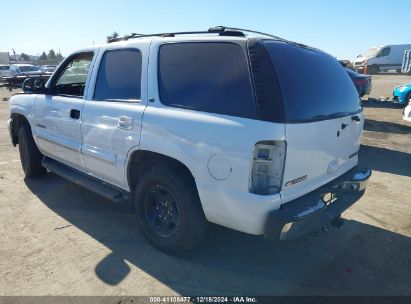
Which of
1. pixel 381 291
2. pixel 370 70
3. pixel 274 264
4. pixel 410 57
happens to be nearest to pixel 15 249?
pixel 274 264

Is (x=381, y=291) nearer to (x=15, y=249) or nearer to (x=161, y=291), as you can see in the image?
(x=161, y=291)

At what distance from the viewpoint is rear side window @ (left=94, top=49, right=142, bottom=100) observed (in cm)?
353

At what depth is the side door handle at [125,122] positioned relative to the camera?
338 cm

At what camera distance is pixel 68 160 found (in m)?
4.49

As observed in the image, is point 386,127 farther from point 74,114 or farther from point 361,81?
point 74,114

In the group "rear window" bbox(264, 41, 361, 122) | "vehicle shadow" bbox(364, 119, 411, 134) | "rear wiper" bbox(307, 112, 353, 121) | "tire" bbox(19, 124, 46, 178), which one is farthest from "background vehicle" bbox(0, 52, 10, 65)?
"rear wiper" bbox(307, 112, 353, 121)

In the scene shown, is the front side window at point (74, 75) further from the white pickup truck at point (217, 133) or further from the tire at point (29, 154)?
the tire at point (29, 154)

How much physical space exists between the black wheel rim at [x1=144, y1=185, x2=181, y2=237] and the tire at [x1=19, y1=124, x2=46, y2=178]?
270 centimetres

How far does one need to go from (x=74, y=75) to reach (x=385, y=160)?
586cm

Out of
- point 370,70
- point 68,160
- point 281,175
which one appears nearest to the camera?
point 281,175

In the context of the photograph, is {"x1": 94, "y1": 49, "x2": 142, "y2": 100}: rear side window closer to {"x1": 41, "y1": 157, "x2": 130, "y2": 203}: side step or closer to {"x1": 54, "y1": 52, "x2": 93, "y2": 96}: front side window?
{"x1": 54, "y1": 52, "x2": 93, "y2": 96}: front side window

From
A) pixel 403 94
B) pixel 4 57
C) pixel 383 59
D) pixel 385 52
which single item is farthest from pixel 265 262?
pixel 4 57

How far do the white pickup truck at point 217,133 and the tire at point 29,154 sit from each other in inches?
56.9

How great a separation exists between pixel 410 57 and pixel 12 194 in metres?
38.0
